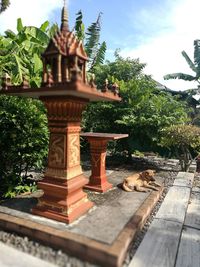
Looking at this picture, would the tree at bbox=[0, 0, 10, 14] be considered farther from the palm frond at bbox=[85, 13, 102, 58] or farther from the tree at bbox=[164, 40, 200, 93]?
the tree at bbox=[164, 40, 200, 93]

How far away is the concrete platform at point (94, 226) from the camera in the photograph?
3555mm

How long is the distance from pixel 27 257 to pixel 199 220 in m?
3.46

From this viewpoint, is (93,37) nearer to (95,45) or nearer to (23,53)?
(95,45)

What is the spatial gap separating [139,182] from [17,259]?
366 centimetres

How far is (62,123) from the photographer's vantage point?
173 inches

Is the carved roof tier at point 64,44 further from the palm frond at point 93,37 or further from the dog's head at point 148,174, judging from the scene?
the palm frond at point 93,37

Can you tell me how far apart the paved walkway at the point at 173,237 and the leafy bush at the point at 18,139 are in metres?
3.05

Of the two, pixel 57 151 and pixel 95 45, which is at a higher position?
pixel 95 45

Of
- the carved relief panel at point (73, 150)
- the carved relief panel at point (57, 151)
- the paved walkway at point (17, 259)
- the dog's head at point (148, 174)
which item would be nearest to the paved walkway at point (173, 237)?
the dog's head at point (148, 174)

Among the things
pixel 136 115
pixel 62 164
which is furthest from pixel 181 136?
pixel 62 164

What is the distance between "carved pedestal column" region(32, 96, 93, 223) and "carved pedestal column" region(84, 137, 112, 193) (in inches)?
62.2

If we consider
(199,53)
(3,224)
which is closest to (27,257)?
(3,224)

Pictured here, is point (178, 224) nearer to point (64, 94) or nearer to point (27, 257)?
point (27, 257)

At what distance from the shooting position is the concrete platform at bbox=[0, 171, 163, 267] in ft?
11.7
